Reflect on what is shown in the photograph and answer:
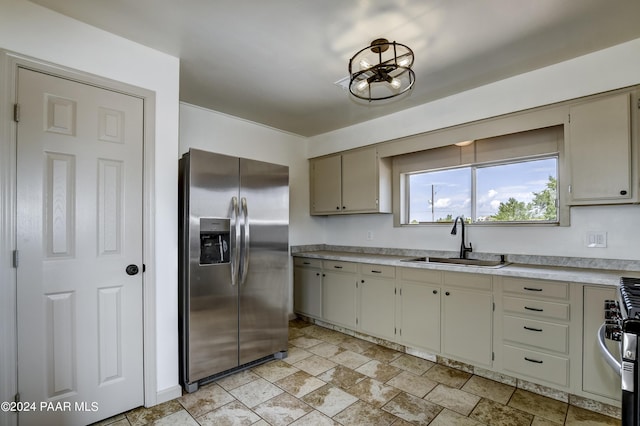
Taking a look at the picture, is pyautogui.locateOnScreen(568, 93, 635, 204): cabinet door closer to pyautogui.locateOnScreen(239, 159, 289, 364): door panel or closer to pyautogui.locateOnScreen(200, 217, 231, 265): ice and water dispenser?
pyautogui.locateOnScreen(239, 159, 289, 364): door panel

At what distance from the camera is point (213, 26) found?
206cm

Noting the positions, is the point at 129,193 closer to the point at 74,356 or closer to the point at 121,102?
the point at 121,102

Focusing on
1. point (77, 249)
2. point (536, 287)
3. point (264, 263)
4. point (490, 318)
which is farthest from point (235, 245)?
point (536, 287)

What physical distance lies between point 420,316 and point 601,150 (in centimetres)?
195

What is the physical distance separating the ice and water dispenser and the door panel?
0.18m

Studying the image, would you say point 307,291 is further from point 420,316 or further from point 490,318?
point 490,318

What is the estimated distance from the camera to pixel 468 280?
2682 millimetres

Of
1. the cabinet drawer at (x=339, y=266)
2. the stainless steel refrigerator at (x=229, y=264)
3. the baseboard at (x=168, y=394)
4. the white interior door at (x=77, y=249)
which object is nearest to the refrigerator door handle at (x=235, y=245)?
the stainless steel refrigerator at (x=229, y=264)

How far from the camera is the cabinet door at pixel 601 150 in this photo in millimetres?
2217

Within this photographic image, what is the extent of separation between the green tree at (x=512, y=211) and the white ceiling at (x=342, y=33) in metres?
1.18

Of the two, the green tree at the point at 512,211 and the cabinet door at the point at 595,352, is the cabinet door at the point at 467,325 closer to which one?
the cabinet door at the point at 595,352

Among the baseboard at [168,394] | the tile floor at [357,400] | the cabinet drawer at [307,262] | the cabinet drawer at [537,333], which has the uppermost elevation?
the cabinet drawer at [307,262]

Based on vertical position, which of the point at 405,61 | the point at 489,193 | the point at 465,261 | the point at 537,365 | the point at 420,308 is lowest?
the point at 537,365

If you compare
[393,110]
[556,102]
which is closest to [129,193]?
[393,110]
